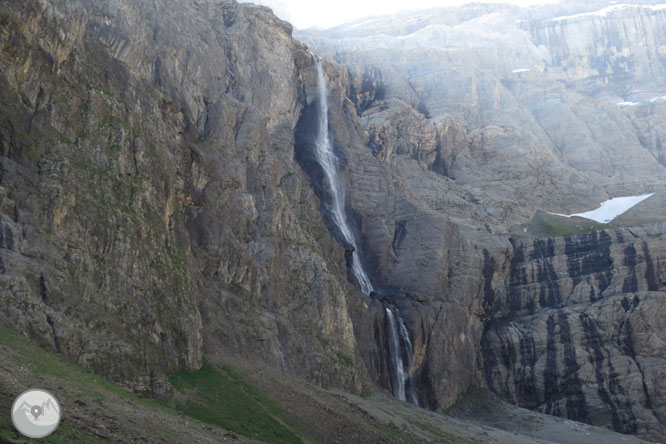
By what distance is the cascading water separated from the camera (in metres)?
76.2

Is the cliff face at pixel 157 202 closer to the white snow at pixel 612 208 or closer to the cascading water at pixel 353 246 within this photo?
the cascading water at pixel 353 246

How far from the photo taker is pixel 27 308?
122 ft

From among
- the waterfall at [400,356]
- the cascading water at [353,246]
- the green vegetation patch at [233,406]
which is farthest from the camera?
the cascading water at [353,246]

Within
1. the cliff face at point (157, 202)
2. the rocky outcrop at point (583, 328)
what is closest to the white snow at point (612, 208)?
the rocky outcrop at point (583, 328)

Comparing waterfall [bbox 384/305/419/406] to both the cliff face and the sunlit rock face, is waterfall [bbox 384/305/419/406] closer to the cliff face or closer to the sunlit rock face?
the sunlit rock face

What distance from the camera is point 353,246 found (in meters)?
83.7

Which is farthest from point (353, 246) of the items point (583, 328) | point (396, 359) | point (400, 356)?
point (583, 328)

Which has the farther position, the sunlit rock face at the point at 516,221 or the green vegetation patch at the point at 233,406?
the sunlit rock face at the point at 516,221

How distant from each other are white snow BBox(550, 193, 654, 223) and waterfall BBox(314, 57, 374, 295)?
40509mm

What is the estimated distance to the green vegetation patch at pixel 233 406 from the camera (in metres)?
42.1

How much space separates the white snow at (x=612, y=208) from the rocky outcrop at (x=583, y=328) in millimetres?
17184

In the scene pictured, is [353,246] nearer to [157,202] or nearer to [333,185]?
[333,185]

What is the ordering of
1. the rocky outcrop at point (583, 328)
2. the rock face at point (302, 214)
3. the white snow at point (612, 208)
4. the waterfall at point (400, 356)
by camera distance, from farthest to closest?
the white snow at point (612, 208), the rocky outcrop at point (583, 328), the waterfall at point (400, 356), the rock face at point (302, 214)

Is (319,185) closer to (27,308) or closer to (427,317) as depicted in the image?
(427,317)
